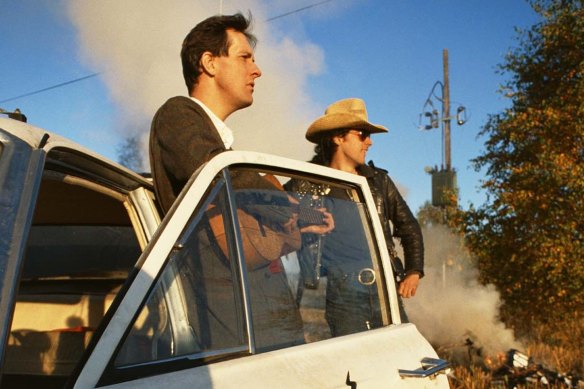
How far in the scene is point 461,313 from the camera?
507 inches

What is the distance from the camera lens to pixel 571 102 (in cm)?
950

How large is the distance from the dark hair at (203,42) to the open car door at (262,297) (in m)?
0.60

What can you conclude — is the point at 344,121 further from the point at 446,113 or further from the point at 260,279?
the point at 446,113

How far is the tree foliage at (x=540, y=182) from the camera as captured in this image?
28.8ft

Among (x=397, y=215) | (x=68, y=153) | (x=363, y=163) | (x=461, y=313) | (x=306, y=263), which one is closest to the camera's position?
(x=68, y=153)

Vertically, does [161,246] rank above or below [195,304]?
above

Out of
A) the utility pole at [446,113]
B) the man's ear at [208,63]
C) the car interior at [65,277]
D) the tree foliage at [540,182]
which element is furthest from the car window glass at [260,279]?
the utility pole at [446,113]

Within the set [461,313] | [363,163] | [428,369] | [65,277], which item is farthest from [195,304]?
[461,313]

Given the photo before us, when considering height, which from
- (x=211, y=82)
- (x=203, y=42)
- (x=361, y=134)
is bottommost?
(x=211, y=82)

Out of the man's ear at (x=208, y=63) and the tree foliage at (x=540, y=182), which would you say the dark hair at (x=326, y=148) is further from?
the tree foliage at (x=540, y=182)

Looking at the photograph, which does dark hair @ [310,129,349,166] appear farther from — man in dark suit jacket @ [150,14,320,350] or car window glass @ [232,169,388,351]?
car window glass @ [232,169,388,351]

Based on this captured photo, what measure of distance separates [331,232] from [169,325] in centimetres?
93

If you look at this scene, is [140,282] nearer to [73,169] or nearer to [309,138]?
[73,169]

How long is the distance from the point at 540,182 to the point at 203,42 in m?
7.72
